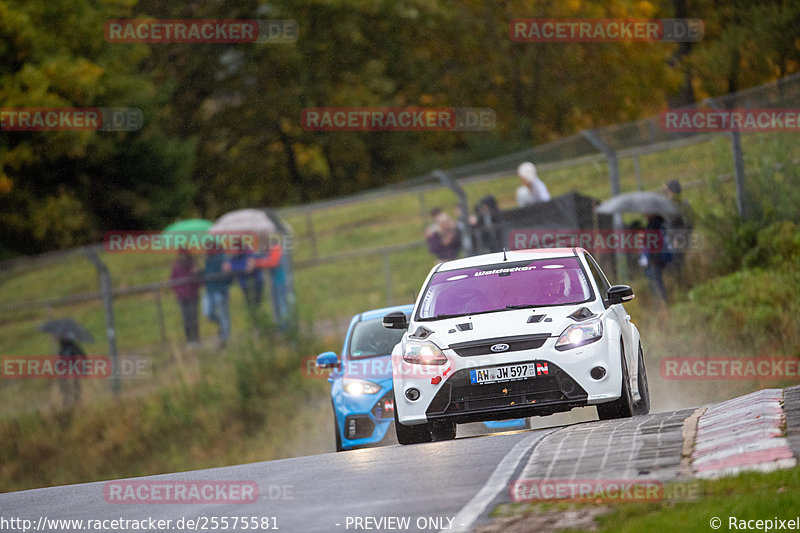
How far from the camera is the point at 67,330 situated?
22891mm

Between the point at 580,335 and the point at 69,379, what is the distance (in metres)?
14.0

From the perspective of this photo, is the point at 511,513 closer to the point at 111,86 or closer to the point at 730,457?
the point at 730,457

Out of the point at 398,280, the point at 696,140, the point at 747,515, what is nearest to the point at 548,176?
the point at 696,140

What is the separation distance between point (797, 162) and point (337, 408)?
891 centimetres

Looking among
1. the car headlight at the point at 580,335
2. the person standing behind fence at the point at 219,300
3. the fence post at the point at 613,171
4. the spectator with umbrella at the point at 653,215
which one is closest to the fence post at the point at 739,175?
the spectator with umbrella at the point at 653,215

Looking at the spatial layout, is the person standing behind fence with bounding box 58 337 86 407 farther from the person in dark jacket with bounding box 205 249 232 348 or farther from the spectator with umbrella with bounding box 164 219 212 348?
the person in dark jacket with bounding box 205 249 232 348

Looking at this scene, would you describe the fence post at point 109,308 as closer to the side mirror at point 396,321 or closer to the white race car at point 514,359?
the side mirror at point 396,321

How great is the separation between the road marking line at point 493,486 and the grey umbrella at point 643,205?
8.38 m

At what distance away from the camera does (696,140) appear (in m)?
22.4

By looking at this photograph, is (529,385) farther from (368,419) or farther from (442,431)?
(368,419)

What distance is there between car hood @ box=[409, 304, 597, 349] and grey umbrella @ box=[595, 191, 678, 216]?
752cm

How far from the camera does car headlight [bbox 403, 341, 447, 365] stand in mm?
11477

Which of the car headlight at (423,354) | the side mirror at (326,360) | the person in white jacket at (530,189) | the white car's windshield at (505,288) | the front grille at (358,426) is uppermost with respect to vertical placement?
the person in white jacket at (530,189)

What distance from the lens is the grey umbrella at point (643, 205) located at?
1906 centimetres
